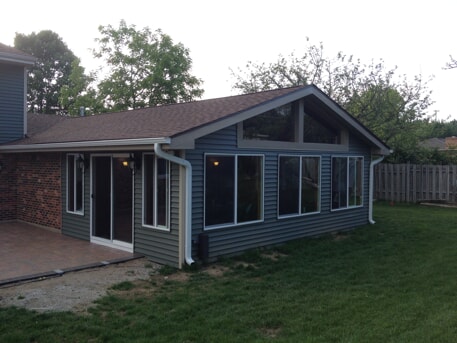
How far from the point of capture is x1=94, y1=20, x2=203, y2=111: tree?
28.8 m

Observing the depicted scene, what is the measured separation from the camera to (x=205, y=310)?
512 cm

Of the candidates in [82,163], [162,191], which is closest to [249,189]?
[162,191]

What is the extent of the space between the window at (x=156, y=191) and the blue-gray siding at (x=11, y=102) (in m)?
6.58

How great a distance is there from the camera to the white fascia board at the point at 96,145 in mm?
7007

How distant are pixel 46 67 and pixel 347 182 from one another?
31070mm

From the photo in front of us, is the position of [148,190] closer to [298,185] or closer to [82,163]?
[82,163]

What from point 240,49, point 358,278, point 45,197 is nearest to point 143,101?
point 240,49

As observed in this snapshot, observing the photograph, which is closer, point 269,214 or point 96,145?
point 96,145

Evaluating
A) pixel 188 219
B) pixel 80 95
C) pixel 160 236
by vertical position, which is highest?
pixel 80 95

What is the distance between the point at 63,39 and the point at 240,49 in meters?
20.3

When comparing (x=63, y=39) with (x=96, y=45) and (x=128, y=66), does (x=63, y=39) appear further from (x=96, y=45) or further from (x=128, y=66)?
(x=128, y=66)

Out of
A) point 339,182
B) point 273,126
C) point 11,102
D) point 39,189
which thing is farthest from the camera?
point 11,102

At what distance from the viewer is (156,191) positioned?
7637 millimetres

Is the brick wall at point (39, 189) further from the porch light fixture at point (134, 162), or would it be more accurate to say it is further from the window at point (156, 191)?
the window at point (156, 191)
